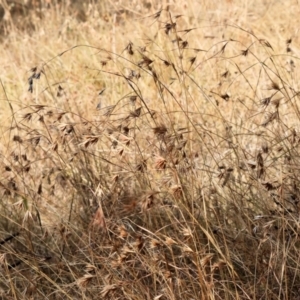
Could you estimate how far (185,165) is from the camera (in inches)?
94.0

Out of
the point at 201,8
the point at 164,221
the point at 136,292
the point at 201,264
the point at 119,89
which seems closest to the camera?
the point at 201,264

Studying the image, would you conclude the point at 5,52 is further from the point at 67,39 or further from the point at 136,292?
the point at 136,292

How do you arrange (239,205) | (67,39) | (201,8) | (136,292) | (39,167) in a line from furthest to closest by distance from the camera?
(67,39), (201,8), (39,167), (239,205), (136,292)

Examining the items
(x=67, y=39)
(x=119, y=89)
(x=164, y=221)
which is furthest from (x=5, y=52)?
(x=164, y=221)

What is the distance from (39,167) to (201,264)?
185 cm

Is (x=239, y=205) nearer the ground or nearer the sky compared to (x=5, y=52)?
nearer the sky

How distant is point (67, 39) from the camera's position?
5.77 metres

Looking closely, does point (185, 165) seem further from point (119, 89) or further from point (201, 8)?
point (201, 8)

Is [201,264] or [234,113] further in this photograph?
[234,113]

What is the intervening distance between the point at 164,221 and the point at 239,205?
1.18ft

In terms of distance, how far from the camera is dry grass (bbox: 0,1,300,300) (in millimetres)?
2180

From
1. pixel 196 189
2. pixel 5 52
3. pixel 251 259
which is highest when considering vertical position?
pixel 196 189

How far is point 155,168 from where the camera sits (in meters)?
2.01

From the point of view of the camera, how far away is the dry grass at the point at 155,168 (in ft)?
7.15
